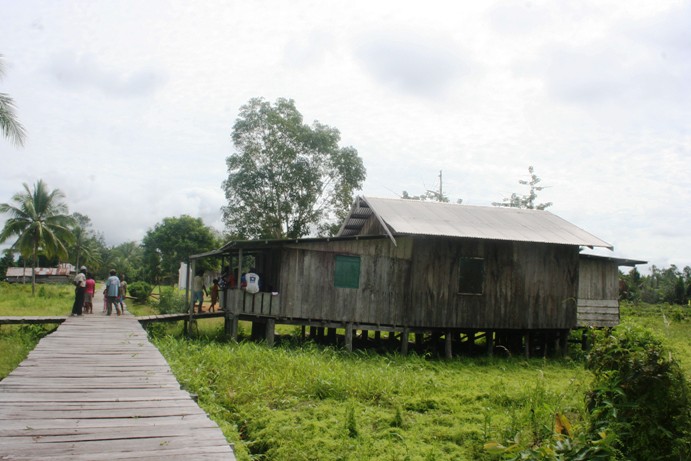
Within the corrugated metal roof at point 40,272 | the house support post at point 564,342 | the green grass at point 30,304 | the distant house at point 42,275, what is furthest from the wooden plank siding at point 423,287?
the corrugated metal roof at point 40,272

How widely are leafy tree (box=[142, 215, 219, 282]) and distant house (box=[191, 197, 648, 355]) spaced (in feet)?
84.3

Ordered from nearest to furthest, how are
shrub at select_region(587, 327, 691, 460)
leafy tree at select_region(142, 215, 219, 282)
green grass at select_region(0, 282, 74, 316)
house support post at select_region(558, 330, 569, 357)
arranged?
shrub at select_region(587, 327, 691, 460) → house support post at select_region(558, 330, 569, 357) → green grass at select_region(0, 282, 74, 316) → leafy tree at select_region(142, 215, 219, 282)

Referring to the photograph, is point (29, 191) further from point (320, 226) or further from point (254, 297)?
point (254, 297)

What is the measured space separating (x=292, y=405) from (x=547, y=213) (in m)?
14.2

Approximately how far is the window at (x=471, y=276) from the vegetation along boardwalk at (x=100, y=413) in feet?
32.6

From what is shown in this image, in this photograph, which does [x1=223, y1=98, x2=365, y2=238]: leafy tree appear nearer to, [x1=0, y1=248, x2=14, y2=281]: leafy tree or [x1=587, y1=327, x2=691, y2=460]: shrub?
[x1=587, y1=327, x2=691, y2=460]: shrub

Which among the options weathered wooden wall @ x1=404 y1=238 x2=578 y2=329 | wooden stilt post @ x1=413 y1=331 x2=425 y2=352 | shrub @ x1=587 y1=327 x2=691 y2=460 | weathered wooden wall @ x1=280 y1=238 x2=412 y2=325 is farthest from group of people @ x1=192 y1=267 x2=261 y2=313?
shrub @ x1=587 y1=327 x2=691 y2=460

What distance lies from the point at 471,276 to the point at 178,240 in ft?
100

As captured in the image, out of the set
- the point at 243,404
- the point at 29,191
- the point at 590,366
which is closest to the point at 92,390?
the point at 243,404

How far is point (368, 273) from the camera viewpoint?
15.8m

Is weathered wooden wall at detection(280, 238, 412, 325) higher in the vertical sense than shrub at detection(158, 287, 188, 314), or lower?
higher

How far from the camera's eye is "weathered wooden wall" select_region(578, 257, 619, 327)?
18.1 metres

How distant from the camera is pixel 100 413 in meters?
5.40

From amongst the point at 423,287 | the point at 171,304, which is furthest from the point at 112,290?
the point at 423,287
